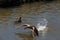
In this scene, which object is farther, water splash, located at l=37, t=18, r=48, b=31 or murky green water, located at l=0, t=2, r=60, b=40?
water splash, located at l=37, t=18, r=48, b=31

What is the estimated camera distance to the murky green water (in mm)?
12000

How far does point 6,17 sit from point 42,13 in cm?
289

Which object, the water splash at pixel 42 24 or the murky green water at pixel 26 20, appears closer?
the murky green water at pixel 26 20

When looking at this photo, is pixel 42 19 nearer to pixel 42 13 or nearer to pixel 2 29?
pixel 42 13

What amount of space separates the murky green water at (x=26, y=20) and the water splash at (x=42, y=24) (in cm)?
25

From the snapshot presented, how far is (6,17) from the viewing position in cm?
1652

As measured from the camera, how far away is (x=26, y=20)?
15289 mm

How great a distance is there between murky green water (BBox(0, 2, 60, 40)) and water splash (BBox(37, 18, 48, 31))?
0.82 ft

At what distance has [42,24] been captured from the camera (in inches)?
556

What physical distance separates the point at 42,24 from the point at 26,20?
1534 millimetres

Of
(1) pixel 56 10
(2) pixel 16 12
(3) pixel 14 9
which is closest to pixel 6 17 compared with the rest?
(2) pixel 16 12

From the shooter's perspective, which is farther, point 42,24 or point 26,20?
point 26,20

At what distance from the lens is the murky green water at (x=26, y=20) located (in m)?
12.0

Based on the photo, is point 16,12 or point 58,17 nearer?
point 58,17
